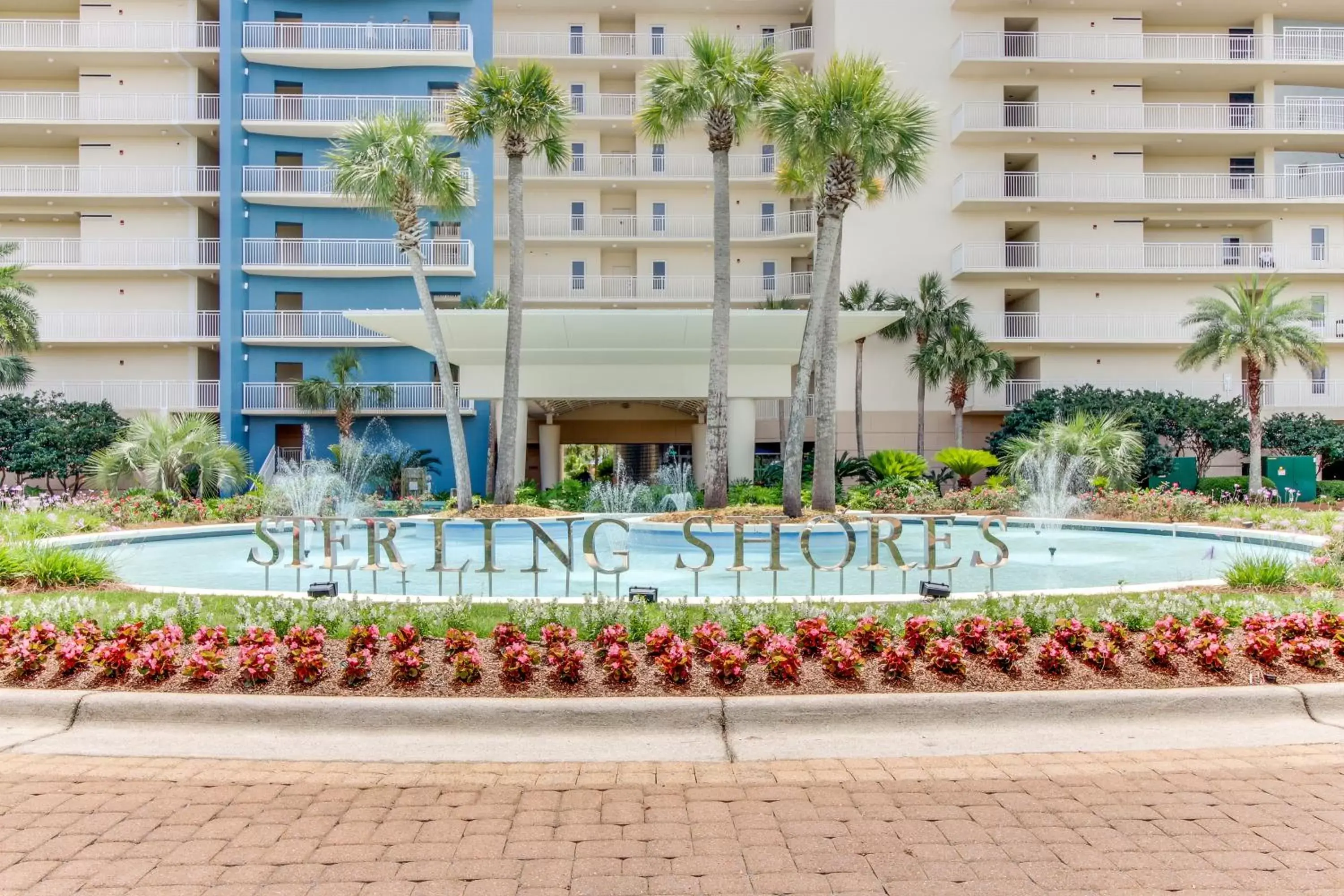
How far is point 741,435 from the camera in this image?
2661 cm

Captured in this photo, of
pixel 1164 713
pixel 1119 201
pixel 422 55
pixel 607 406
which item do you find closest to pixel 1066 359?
pixel 1119 201

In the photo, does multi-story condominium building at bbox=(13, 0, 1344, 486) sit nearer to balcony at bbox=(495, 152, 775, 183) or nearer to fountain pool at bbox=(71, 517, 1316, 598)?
balcony at bbox=(495, 152, 775, 183)

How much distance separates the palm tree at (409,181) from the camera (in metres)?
21.9

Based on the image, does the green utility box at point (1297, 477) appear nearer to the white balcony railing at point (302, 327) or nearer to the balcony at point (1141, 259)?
the balcony at point (1141, 259)

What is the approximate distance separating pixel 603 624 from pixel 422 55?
32.9 metres

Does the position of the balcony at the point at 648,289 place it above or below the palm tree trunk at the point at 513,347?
above

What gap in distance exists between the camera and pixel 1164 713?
18.0ft

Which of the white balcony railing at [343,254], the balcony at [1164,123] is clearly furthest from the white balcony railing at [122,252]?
the balcony at [1164,123]

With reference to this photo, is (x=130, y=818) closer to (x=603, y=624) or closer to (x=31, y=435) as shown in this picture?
(x=603, y=624)

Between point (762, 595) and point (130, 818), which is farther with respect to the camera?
point (762, 595)

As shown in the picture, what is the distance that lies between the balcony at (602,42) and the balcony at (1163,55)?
688 cm

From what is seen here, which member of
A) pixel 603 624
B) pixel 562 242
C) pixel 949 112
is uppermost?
pixel 949 112

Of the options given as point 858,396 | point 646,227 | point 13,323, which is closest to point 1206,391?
point 858,396

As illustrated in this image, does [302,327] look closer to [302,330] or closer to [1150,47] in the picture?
[302,330]
